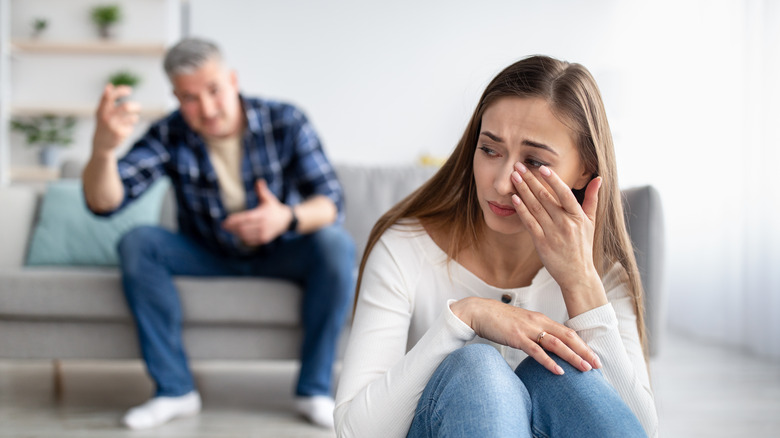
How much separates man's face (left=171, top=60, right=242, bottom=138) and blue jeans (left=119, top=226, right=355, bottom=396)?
359 mm

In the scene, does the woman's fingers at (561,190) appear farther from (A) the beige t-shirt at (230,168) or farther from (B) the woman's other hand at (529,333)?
(A) the beige t-shirt at (230,168)

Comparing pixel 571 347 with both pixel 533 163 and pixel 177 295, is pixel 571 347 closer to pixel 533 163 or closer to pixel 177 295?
pixel 533 163

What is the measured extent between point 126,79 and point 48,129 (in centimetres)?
71

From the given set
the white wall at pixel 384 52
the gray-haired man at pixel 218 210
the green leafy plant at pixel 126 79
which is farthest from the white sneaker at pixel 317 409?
the green leafy plant at pixel 126 79

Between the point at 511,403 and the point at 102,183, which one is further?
the point at 102,183

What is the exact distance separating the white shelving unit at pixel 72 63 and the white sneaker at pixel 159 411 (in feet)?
10.0

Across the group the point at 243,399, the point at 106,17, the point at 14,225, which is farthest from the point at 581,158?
the point at 106,17

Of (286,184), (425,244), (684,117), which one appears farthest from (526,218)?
(684,117)

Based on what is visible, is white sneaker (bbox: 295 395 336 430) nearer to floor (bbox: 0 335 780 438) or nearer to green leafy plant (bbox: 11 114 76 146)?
floor (bbox: 0 335 780 438)

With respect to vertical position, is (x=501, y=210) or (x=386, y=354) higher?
(x=501, y=210)

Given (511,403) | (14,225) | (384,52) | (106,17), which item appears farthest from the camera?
(384,52)

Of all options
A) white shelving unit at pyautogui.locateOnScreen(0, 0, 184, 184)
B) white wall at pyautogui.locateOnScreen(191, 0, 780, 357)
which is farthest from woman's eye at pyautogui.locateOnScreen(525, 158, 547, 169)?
white shelving unit at pyautogui.locateOnScreen(0, 0, 184, 184)

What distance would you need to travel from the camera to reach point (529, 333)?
0.92 metres

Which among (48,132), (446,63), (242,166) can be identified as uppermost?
(446,63)
